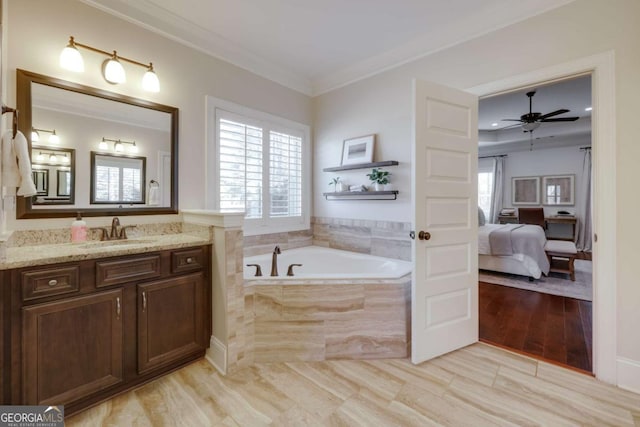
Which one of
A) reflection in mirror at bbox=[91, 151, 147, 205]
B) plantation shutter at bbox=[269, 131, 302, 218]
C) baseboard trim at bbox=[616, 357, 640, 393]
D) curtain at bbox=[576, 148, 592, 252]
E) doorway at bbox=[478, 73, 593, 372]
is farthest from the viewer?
curtain at bbox=[576, 148, 592, 252]

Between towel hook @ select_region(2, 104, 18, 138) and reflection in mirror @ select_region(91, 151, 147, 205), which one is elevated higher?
towel hook @ select_region(2, 104, 18, 138)

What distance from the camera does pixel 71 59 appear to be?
75.9 inches

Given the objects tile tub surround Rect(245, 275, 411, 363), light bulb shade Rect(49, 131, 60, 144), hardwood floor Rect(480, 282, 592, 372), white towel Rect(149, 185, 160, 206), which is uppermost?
light bulb shade Rect(49, 131, 60, 144)

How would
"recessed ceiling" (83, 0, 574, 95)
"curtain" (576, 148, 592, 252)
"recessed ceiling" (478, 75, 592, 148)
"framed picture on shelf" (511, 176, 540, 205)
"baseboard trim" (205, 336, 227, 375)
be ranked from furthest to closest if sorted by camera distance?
"framed picture on shelf" (511, 176, 540, 205)
"curtain" (576, 148, 592, 252)
"recessed ceiling" (478, 75, 592, 148)
"recessed ceiling" (83, 0, 574, 95)
"baseboard trim" (205, 336, 227, 375)

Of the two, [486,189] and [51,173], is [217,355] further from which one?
[486,189]

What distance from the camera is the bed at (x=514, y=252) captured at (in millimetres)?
4156

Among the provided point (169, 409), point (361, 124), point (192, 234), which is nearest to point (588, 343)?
point (361, 124)

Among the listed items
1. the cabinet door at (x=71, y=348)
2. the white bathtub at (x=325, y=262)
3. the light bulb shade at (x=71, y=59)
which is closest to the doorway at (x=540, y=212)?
the white bathtub at (x=325, y=262)

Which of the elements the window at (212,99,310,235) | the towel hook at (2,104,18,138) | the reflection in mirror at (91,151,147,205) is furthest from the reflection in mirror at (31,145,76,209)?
the window at (212,99,310,235)

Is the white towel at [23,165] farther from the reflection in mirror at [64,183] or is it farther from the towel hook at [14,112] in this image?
the reflection in mirror at [64,183]

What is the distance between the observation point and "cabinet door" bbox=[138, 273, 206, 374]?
185 cm

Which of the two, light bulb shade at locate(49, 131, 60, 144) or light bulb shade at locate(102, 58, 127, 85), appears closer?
light bulb shade at locate(49, 131, 60, 144)

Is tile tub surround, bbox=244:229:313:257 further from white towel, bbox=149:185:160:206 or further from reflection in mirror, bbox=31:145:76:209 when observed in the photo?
reflection in mirror, bbox=31:145:76:209

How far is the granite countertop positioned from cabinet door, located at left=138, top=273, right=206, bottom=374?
0.80ft
